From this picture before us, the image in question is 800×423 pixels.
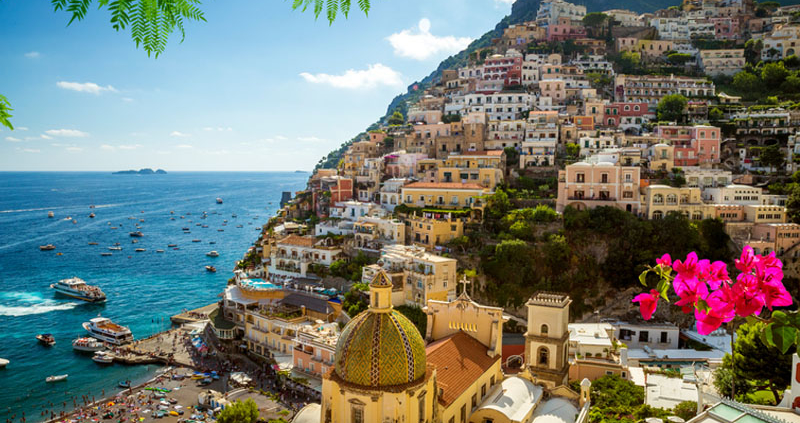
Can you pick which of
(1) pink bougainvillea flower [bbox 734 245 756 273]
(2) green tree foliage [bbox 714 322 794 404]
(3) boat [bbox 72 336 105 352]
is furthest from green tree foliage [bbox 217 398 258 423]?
(1) pink bougainvillea flower [bbox 734 245 756 273]

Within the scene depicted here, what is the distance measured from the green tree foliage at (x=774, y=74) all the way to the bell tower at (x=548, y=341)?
204 feet

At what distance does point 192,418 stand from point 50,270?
5256 cm

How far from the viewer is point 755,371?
24141mm

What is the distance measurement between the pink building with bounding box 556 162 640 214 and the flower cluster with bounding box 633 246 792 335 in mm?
44598

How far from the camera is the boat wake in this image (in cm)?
5494

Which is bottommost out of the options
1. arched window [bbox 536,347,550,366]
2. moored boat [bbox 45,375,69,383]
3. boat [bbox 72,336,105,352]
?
moored boat [bbox 45,375,69,383]

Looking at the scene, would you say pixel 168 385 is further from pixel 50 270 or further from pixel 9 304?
pixel 50 270

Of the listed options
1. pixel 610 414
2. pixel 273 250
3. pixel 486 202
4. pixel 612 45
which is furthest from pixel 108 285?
pixel 612 45

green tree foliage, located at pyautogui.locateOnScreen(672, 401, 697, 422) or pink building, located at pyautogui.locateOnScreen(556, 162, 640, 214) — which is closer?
green tree foliage, located at pyautogui.locateOnScreen(672, 401, 697, 422)

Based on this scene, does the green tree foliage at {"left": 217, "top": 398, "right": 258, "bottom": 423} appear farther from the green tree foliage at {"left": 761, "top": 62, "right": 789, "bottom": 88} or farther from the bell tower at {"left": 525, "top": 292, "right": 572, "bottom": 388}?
the green tree foliage at {"left": 761, "top": 62, "right": 789, "bottom": 88}

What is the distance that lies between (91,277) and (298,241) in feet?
120

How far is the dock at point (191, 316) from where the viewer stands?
51947mm

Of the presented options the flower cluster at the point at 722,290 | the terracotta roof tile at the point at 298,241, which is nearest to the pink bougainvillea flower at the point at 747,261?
the flower cluster at the point at 722,290

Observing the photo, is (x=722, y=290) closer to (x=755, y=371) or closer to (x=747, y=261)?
(x=747, y=261)
